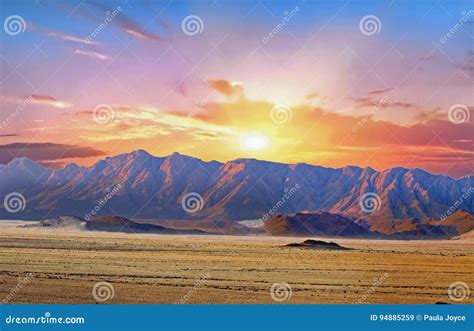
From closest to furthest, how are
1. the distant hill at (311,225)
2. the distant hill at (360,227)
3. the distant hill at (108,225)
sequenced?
the distant hill at (108,225)
the distant hill at (311,225)
the distant hill at (360,227)

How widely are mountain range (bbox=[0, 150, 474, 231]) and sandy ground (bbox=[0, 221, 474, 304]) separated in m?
5.62

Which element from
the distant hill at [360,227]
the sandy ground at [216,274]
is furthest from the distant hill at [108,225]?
the sandy ground at [216,274]

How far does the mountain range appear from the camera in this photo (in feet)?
170

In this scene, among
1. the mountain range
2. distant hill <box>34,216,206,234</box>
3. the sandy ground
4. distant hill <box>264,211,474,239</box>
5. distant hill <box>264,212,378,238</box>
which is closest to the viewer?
the sandy ground

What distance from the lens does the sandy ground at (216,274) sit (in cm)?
2588

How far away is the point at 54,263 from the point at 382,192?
38.3m

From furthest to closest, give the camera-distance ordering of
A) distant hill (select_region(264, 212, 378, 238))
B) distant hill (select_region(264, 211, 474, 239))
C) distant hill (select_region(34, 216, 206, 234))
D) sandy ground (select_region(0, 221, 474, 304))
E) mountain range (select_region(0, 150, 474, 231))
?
distant hill (select_region(264, 211, 474, 239))
distant hill (select_region(264, 212, 378, 238))
distant hill (select_region(34, 216, 206, 234))
mountain range (select_region(0, 150, 474, 231))
sandy ground (select_region(0, 221, 474, 304))

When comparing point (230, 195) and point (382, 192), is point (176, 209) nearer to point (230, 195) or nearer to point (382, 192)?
point (230, 195)

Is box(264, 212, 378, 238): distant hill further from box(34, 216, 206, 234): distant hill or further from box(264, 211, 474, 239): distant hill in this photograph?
box(34, 216, 206, 234): distant hill

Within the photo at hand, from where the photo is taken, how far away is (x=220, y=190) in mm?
66750

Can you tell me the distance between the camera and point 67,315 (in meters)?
21.2

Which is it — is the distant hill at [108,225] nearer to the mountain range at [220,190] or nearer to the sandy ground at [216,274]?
the mountain range at [220,190]

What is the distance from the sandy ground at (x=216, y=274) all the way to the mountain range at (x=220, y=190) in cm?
562

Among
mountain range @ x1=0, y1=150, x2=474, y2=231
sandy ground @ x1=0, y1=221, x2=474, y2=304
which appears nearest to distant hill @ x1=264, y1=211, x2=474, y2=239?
mountain range @ x1=0, y1=150, x2=474, y2=231
